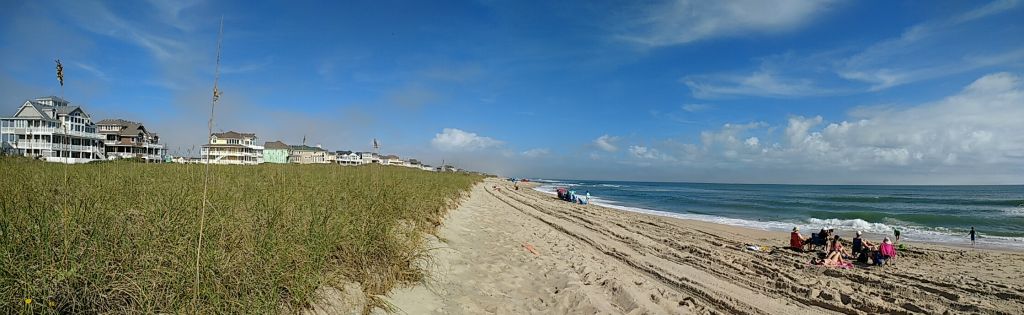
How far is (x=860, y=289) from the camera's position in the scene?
26.0 ft

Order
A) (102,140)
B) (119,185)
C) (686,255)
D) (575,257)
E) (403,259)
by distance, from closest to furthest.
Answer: (403,259) → (119,185) → (575,257) → (686,255) → (102,140)

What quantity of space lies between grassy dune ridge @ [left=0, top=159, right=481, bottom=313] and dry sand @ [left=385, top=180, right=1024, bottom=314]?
0.73 metres

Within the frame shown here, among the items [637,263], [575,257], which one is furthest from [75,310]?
[637,263]

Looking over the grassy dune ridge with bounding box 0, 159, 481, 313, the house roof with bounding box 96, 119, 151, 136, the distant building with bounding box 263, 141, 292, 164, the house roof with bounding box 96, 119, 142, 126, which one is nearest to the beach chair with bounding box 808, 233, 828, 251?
the grassy dune ridge with bounding box 0, 159, 481, 313

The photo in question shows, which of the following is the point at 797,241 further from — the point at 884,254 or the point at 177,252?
the point at 177,252

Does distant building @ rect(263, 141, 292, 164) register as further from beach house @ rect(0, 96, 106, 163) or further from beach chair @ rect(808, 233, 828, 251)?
beach chair @ rect(808, 233, 828, 251)

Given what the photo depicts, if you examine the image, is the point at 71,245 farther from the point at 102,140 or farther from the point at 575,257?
the point at 102,140

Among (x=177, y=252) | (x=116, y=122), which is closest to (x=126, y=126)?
(x=116, y=122)

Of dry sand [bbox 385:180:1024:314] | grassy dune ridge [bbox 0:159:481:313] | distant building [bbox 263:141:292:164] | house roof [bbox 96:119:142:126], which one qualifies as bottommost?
dry sand [bbox 385:180:1024:314]

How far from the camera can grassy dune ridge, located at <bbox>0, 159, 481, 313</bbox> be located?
257 centimetres

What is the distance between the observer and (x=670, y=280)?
312 inches

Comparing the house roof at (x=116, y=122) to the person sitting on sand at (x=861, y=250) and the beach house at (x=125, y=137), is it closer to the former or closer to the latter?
the beach house at (x=125, y=137)

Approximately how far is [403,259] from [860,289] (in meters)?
8.02

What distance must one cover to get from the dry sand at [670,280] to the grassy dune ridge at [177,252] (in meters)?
0.73
